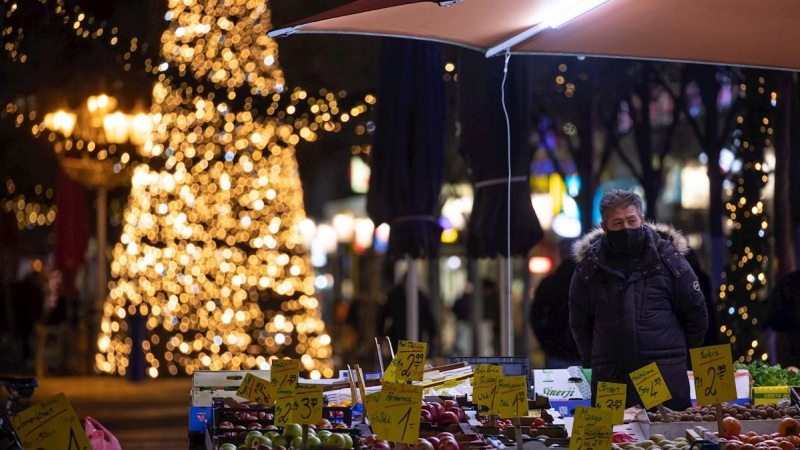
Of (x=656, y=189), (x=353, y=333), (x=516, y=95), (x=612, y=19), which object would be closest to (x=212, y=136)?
(x=656, y=189)

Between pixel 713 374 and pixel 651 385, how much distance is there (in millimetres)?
247

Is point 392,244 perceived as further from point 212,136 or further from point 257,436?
point 212,136

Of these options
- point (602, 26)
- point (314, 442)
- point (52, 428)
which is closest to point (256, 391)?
point (314, 442)

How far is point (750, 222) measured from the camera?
417 inches

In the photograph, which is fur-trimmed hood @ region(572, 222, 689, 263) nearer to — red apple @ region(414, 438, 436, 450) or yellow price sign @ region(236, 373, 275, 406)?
yellow price sign @ region(236, 373, 275, 406)

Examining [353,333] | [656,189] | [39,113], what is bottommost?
[353,333]

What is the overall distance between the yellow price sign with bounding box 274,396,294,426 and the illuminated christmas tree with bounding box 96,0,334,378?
25.3 feet

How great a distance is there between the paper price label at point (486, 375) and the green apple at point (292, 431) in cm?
70

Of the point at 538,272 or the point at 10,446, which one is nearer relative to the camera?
the point at 10,446

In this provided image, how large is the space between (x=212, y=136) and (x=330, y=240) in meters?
16.6

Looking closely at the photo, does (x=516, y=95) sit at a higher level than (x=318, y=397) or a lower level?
higher

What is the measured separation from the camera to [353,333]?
21.9m

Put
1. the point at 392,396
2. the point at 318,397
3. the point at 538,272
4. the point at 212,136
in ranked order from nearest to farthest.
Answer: the point at 392,396 → the point at 318,397 → the point at 212,136 → the point at 538,272

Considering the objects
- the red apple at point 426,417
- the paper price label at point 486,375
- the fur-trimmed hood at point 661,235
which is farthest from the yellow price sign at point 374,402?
the fur-trimmed hood at point 661,235
